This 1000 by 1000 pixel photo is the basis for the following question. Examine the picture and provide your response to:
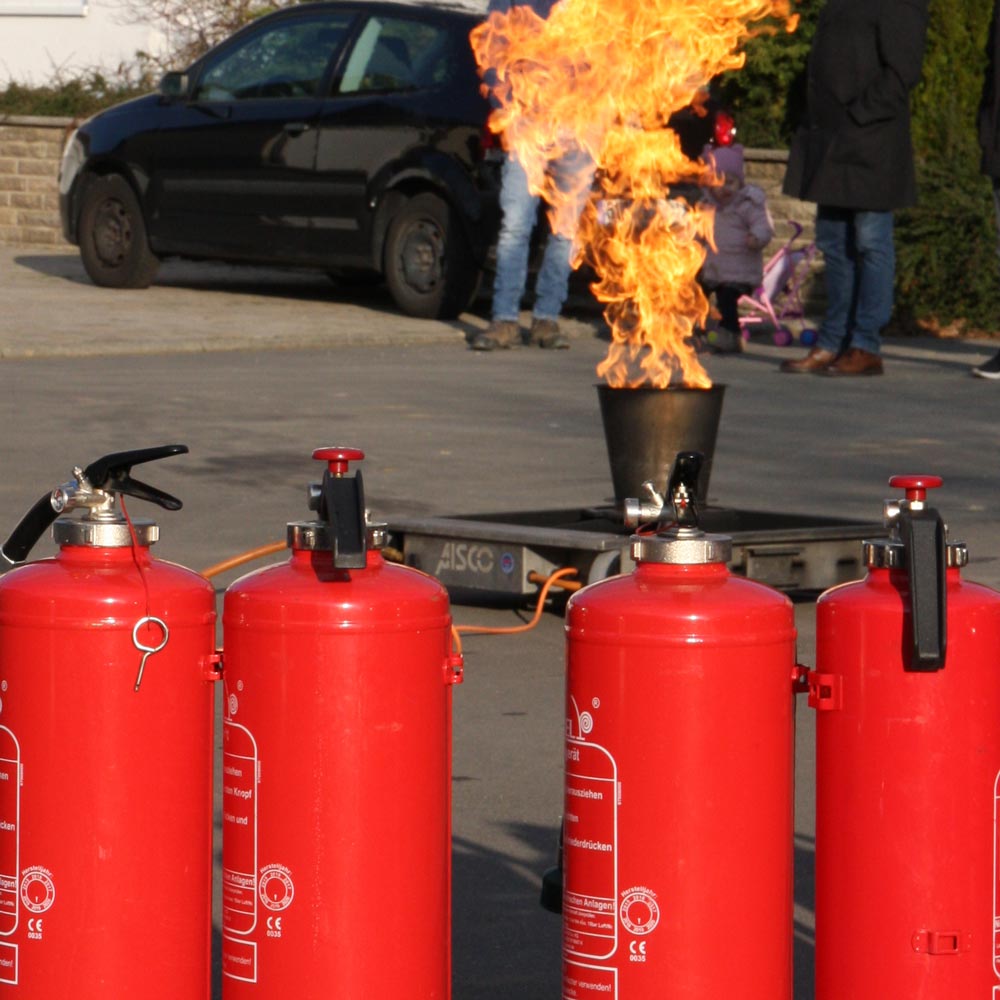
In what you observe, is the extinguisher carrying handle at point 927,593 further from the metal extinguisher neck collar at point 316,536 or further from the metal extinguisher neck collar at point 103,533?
the metal extinguisher neck collar at point 103,533

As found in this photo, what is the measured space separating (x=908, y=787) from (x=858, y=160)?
10.3 metres

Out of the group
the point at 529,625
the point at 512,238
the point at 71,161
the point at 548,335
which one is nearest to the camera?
the point at 529,625

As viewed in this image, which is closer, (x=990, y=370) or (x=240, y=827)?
(x=240, y=827)

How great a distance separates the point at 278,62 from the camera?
16.3m

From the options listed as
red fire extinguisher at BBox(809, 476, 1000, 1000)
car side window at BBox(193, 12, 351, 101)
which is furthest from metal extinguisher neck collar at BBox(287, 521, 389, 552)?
car side window at BBox(193, 12, 351, 101)

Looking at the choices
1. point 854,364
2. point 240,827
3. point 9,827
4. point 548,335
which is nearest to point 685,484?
point 240,827

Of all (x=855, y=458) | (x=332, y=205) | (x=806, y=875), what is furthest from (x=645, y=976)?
(x=332, y=205)

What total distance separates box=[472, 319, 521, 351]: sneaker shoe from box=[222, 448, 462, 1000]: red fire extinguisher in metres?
11.0

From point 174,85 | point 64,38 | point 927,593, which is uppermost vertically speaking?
point 64,38

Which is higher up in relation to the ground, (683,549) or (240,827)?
(683,549)

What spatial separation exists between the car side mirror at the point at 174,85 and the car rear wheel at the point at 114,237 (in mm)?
744

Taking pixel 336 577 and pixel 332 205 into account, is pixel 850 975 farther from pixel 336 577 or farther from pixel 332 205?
pixel 332 205

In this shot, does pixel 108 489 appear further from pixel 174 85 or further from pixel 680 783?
pixel 174 85

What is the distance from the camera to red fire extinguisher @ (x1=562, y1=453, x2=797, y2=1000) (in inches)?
125
